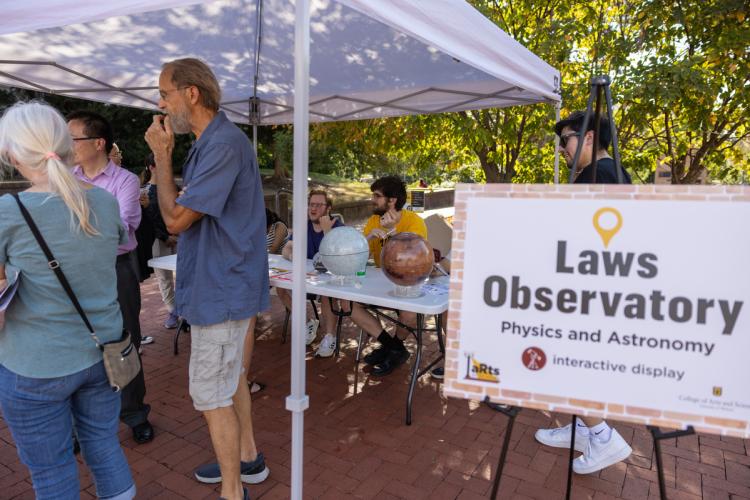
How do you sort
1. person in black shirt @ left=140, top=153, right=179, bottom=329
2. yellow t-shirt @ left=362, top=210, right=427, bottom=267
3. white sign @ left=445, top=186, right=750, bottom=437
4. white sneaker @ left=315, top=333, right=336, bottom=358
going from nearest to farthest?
white sign @ left=445, top=186, right=750, bottom=437
yellow t-shirt @ left=362, top=210, right=427, bottom=267
person in black shirt @ left=140, top=153, right=179, bottom=329
white sneaker @ left=315, top=333, right=336, bottom=358

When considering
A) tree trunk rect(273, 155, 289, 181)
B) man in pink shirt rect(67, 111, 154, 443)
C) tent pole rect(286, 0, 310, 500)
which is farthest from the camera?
tree trunk rect(273, 155, 289, 181)

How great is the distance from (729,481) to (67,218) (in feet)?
10.3

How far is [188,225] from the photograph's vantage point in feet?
6.22

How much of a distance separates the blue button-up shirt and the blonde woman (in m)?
0.31

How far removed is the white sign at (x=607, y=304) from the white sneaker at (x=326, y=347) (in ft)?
8.83

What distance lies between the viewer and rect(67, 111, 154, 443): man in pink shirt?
2623 millimetres

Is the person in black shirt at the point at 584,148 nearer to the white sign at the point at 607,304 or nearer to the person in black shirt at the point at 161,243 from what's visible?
the white sign at the point at 607,304

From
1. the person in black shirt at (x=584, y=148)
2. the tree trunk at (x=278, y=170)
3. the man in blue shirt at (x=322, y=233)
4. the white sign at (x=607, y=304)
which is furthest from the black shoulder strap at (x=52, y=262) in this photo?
the tree trunk at (x=278, y=170)

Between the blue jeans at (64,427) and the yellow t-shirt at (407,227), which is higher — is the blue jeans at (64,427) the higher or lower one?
the lower one

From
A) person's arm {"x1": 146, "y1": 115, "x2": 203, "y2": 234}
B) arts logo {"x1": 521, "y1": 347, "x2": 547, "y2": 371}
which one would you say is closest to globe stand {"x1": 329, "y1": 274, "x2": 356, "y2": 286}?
person's arm {"x1": 146, "y1": 115, "x2": 203, "y2": 234}

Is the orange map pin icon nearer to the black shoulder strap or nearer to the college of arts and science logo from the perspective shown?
the college of arts and science logo

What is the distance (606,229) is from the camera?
1.43 metres

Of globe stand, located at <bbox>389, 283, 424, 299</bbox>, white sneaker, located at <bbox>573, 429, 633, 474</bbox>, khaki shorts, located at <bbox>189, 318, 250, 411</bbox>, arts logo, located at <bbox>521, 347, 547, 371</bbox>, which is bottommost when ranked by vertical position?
white sneaker, located at <bbox>573, 429, 633, 474</bbox>

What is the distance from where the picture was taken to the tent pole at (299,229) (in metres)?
1.76
